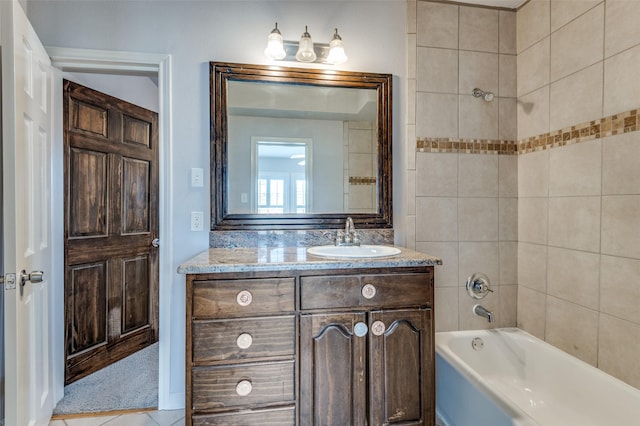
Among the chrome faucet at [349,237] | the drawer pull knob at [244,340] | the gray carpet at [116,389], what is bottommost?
the gray carpet at [116,389]

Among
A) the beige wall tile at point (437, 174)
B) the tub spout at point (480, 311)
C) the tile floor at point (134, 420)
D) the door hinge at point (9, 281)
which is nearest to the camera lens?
the door hinge at point (9, 281)

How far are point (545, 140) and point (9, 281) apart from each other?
2669 millimetres

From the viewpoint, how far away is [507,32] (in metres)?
2.11

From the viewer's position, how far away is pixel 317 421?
4.50 feet

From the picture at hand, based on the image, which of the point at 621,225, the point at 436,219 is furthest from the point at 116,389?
the point at 621,225

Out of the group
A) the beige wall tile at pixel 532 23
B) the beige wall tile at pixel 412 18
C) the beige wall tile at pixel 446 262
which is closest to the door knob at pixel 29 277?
the beige wall tile at pixel 446 262

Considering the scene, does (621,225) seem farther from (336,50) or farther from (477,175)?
(336,50)

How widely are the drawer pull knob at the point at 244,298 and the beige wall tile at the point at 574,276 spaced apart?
1699 millimetres

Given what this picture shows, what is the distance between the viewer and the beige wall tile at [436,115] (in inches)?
79.7

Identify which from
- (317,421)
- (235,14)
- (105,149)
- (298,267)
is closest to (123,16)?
(235,14)

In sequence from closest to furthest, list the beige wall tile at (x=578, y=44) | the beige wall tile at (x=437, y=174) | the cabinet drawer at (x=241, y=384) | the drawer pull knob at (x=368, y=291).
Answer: the cabinet drawer at (x=241, y=384) → the drawer pull knob at (x=368, y=291) → the beige wall tile at (x=578, y=44) → the beige wall tile at (x=437, y=174)

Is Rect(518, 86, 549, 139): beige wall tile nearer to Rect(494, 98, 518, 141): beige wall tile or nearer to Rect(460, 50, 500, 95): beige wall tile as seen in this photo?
Rect(494, 98, 518, 141): beige wall tile

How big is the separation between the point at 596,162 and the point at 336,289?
145 centimetres

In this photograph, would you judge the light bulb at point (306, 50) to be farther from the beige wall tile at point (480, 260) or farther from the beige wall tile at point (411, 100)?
the beige wall tile at point (480, 260)
